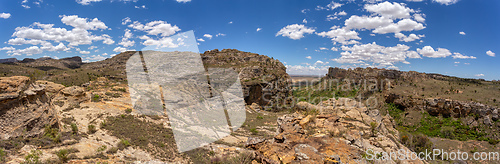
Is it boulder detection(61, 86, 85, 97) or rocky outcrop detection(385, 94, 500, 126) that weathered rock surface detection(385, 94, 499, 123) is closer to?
rocky outcrop detection(385, 94, 500, 126)

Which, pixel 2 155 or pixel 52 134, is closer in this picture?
pixel 2 155

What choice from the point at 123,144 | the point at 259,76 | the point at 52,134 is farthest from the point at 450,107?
the point at 52,134

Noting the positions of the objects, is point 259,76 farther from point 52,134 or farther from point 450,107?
point 450,107

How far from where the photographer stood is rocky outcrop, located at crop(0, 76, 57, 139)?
648cm

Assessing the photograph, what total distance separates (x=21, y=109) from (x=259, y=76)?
1343 inches

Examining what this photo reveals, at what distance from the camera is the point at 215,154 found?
415 inches

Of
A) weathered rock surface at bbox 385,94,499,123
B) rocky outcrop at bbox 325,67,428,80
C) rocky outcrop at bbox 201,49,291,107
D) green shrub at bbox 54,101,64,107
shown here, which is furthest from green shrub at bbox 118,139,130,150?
rocky outcrop at bbox 325,67,428,80

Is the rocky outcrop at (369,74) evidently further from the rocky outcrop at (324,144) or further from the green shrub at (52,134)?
the green shrub at (52,134)

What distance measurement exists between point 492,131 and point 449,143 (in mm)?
9854

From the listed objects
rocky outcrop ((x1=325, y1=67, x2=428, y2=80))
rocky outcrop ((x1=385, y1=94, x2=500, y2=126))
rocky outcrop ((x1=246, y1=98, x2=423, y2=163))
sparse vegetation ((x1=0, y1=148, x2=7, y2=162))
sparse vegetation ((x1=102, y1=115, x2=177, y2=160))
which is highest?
rocky outcrop ((x1=325, y1=67, x2=428, y2=80))

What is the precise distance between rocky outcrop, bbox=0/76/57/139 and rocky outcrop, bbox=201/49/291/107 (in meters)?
27.8

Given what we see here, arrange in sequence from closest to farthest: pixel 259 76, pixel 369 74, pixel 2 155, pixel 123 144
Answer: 1. pixel 2 155
2. pixel 123 144
3. pixel 259 76
4. pixel 369 74

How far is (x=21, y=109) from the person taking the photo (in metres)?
7.00

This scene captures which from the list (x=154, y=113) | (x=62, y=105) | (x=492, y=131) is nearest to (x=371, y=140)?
(x=154, y=113)
